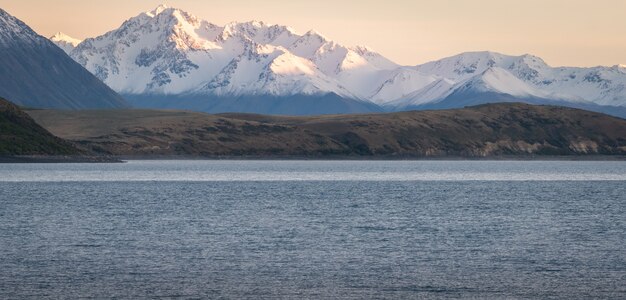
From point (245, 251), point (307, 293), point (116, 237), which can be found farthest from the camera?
point (116, 237)

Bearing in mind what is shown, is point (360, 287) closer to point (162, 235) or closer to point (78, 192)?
point (162, 235)

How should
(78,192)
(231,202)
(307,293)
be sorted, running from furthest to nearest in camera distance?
(78,192), (231,202), (307,293)

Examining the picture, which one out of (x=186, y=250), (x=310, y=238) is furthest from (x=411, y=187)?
(x=186, y=250)

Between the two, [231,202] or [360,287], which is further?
[231,202]

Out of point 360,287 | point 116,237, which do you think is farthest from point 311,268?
point 116,237

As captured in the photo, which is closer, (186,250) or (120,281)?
(120,281)

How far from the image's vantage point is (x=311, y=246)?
76062mm

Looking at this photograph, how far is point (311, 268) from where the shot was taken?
64.6m

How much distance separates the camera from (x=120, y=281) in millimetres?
59094

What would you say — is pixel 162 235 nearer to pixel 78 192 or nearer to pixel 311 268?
pixel 311 268

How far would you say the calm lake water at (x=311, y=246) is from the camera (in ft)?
189

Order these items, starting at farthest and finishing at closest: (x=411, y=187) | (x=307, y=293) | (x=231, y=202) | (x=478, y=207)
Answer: (x=411, y=187), (x=231, y=202), (x=478, y=207), (x=307, y=293)

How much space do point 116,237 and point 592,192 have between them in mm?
87924

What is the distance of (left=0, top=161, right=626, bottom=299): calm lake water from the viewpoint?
189ft
